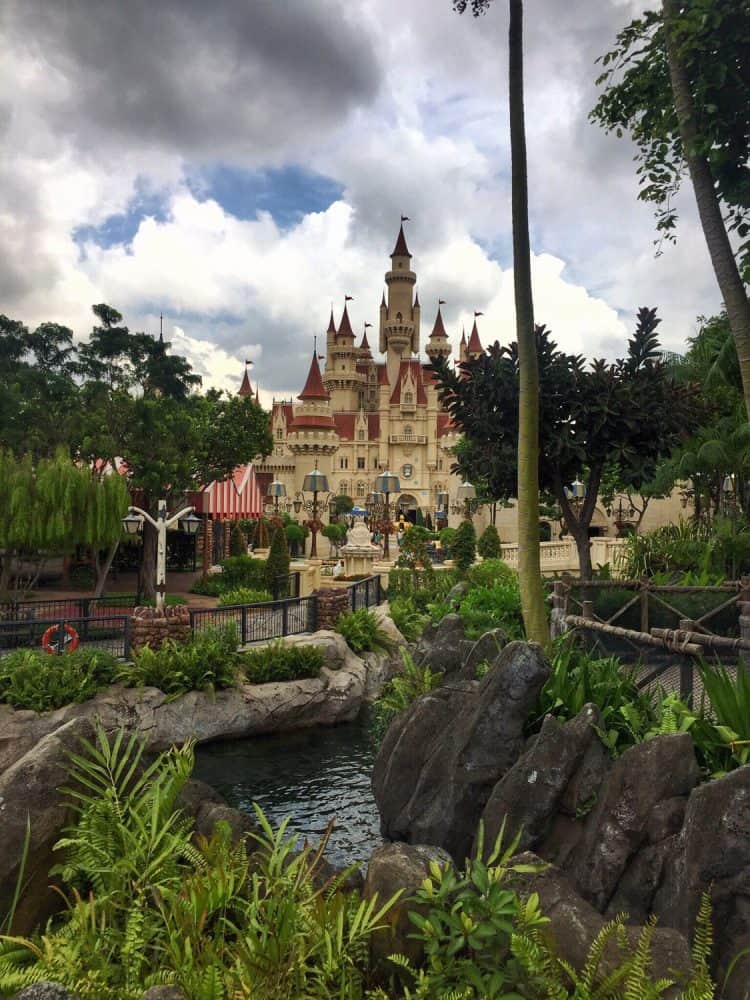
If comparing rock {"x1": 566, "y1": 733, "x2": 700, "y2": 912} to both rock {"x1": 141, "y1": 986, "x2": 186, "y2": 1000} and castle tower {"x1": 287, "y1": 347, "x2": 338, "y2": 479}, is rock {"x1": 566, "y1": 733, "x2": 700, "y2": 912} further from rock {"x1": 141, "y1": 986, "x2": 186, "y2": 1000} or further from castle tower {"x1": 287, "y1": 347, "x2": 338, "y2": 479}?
castle tower {"x1": 287, "y1": 347, "x2": 338, "y2": 479}

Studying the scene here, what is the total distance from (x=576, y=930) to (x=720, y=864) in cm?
110

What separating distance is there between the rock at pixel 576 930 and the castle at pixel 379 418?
73104mm

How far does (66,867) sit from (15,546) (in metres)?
16.5

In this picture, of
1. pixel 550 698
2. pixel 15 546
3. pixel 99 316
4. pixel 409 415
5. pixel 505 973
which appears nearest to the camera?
pixel 505 973

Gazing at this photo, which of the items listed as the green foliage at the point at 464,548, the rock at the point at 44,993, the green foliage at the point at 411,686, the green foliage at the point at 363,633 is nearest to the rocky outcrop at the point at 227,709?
the green foliage at the point at 363,633

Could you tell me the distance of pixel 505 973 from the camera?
3.98m

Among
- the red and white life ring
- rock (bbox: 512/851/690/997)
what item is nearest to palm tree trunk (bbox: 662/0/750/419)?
rock (bbox: 512/851/690/997)

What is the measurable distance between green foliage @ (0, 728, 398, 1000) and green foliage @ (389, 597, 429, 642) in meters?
14.3

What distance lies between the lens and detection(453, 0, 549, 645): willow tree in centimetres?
993

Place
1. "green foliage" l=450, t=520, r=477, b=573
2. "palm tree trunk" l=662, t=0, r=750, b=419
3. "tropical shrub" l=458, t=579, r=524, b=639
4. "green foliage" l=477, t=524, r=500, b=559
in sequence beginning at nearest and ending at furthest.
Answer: "palm tree trunk" l=662, t=0, r=750, b=419, "tropical shrub" l=458, t=579, r=524, b=639, "green foliage" l=450, t=520, r=477, b=573, "green foliage" l=477, t=524, r=500, b=559

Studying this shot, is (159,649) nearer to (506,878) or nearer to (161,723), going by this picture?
(161,723)

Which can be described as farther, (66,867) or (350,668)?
(350,668)

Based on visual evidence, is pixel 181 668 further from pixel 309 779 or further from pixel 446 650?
pixel 446 650

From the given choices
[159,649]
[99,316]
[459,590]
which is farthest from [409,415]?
[159,649]
